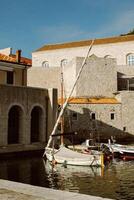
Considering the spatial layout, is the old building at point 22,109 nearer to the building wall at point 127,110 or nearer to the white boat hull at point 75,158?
the white boat hull at point 75,158

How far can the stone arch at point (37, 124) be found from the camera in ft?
116

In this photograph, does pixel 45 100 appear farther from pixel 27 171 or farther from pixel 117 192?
pixel 117 192

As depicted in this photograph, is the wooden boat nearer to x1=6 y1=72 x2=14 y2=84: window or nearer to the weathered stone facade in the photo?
x1=6 y1=72 x2=14 y2=84: window

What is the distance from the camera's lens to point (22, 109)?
108ft

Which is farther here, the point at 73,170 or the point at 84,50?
the point at 84,50

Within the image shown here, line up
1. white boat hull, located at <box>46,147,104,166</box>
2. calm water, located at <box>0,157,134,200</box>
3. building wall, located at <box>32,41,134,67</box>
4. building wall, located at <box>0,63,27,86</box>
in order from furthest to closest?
building wall, located at <box>32,41,134,67</box>
building wall, located at <box>0,63,27,86</box>
white boat hull, located at <box>46,147,104,166</box>
calm water, located at <box>0,157,134,200</box>

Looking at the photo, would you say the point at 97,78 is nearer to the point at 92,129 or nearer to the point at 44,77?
the point at 92,129

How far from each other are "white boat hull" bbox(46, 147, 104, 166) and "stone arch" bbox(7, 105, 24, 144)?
24.2ft

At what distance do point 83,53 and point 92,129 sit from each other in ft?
75.4

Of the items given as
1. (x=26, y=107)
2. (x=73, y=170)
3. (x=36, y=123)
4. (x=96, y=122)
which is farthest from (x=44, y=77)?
(x=73, y=170)

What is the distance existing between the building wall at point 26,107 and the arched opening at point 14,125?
629 mm

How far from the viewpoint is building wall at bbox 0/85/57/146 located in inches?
1213

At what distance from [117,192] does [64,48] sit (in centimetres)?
5299

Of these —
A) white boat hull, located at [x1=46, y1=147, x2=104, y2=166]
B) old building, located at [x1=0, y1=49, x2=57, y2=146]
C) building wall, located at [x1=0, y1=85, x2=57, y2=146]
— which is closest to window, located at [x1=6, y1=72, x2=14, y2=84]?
old building, located at [x1=0, y1=49, x2=57, y2=146]
